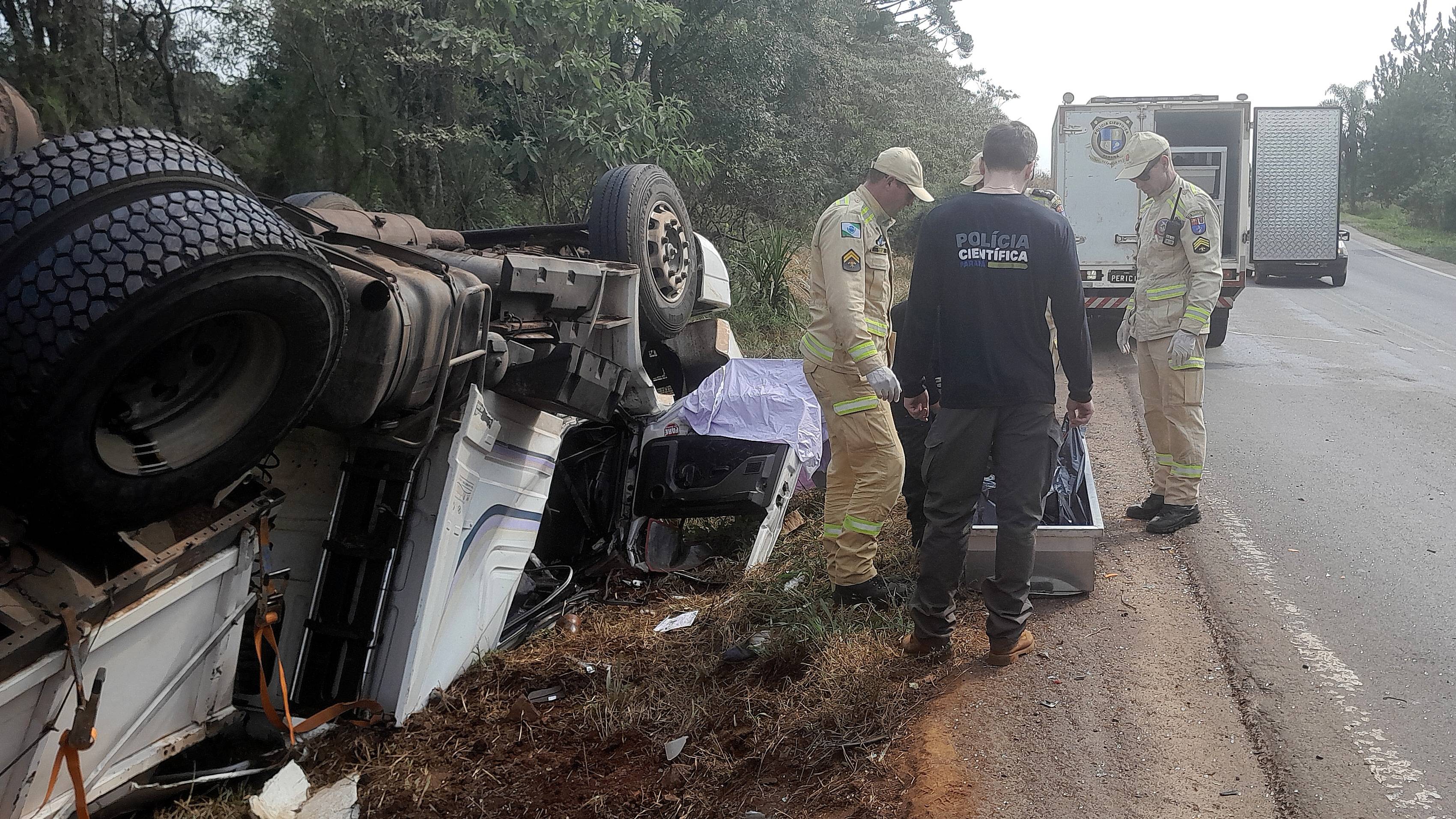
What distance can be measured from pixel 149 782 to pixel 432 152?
6.16 metres

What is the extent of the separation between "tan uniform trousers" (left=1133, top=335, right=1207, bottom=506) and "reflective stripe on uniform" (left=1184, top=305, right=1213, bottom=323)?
0.31ft

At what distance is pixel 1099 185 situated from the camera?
11422mm

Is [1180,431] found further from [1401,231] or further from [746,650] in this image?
[1401,231]

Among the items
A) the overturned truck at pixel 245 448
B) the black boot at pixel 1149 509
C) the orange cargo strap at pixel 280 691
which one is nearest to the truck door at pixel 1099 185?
the black boot at pixel 1149 509

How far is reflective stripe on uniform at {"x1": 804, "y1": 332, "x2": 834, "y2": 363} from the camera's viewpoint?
14.6 ft

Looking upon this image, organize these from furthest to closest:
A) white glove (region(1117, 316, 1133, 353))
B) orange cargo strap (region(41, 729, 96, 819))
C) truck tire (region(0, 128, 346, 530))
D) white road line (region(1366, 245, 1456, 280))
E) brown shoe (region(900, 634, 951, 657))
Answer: white road line (region(1366, 245, 1456, 280))
white glove (region(1117, 316, 1133, 353))
brown shoe (region(900, 634, 951, 657))
orange cargo strap (region(41, 729, 96, 819))
truck tire (region(0, 128, 346, 530))

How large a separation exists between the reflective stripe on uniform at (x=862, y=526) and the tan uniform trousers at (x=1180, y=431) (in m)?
1.89

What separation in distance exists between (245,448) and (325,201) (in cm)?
243

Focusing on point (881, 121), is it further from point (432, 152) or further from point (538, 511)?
point (538, 511)

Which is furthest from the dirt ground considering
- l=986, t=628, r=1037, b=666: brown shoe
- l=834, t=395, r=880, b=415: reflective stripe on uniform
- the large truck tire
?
the large truck tire

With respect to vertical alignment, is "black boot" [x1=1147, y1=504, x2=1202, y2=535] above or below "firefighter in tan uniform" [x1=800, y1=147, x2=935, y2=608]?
below

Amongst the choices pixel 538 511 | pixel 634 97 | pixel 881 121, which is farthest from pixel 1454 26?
pixel 538 511

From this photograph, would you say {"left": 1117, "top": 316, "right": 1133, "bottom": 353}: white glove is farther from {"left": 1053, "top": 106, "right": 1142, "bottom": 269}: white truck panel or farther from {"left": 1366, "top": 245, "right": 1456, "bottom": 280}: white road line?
{"left": 1366, "top": 245, "right": 1456, "bottom": 280}: white road line

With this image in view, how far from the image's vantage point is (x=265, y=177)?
8500mm
